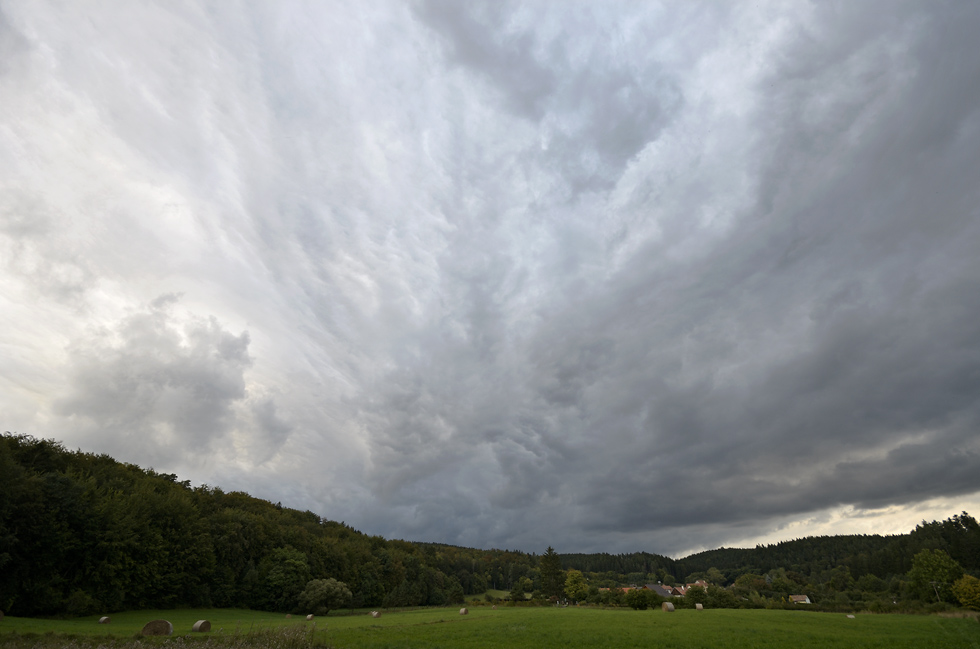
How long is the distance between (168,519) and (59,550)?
1648cm

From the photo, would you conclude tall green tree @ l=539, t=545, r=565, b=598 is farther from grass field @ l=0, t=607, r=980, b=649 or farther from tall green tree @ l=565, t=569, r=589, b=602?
grass field @ l=0, t=607, r=980, b=649

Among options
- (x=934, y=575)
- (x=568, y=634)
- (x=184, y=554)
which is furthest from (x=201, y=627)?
(x=934, y=575)

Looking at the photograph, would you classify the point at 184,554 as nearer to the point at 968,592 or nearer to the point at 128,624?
the point at 128,624

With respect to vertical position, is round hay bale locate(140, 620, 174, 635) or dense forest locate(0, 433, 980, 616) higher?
dense forest locate(0, 433, 980, 616)

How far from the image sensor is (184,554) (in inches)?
2410

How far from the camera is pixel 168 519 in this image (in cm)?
6119

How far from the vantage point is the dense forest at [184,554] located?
4338 centimetres

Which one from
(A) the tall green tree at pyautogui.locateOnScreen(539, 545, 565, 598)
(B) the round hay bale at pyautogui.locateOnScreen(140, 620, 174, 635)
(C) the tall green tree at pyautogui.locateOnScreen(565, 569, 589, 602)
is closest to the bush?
(C) the tall green tree at pyautogui.locateOnScreen(565, 569, 589, 602)

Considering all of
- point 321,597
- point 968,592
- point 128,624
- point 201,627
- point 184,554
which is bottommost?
point 968,592

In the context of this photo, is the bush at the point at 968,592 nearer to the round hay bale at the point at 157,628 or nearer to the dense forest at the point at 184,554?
the dense forest at the point at 184,554

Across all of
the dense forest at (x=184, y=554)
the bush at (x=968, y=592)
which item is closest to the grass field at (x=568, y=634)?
the dense forest at (x=184, y=554)

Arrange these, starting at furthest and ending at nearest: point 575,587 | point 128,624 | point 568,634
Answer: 1. point 575,587
2. point 128,624
3. point 568,634

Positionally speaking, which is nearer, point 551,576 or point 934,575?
point 934,575

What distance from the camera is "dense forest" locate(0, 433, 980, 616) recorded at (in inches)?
1708
